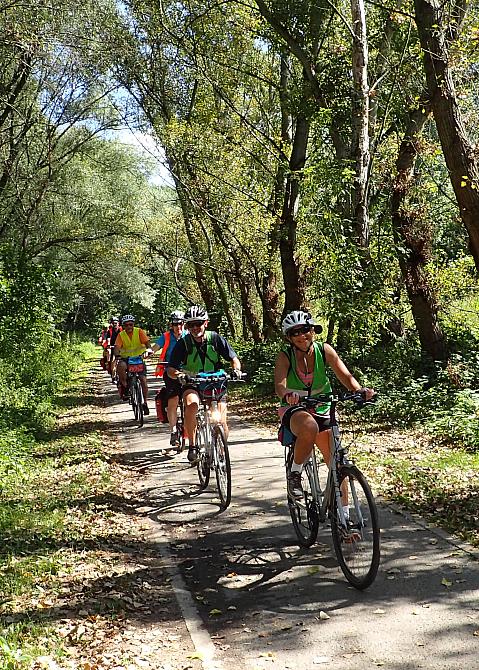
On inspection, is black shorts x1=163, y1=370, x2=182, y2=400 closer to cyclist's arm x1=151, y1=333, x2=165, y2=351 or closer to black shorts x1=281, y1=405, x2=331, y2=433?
cyclist's arm x1=151, y1=333, x2=165, y2=351

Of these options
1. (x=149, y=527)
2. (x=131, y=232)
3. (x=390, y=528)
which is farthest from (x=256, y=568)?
(x=131, y=232)

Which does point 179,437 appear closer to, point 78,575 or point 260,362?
point 78,575

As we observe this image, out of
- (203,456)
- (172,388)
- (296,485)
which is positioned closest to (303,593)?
(296,485)

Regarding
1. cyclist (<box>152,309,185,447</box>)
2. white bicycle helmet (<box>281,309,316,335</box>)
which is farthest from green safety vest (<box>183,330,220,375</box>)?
white bicycle helmet (<box>281,309,316,335</box>)

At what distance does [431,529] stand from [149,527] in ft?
9.69

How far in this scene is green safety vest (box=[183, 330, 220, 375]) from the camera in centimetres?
960

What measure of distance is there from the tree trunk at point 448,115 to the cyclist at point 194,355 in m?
3.26

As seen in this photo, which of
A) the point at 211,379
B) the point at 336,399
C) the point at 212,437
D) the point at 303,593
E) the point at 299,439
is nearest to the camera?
the point at 303,593

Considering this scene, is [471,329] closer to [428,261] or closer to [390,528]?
[428,261]

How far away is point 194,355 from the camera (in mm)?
9617

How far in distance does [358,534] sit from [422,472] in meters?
Result: 3.99

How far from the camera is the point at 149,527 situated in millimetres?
8203

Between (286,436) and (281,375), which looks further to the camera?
(286,436)

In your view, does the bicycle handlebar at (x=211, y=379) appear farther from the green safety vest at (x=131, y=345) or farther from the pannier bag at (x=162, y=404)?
the green safety vest at (x=131, y=345)
